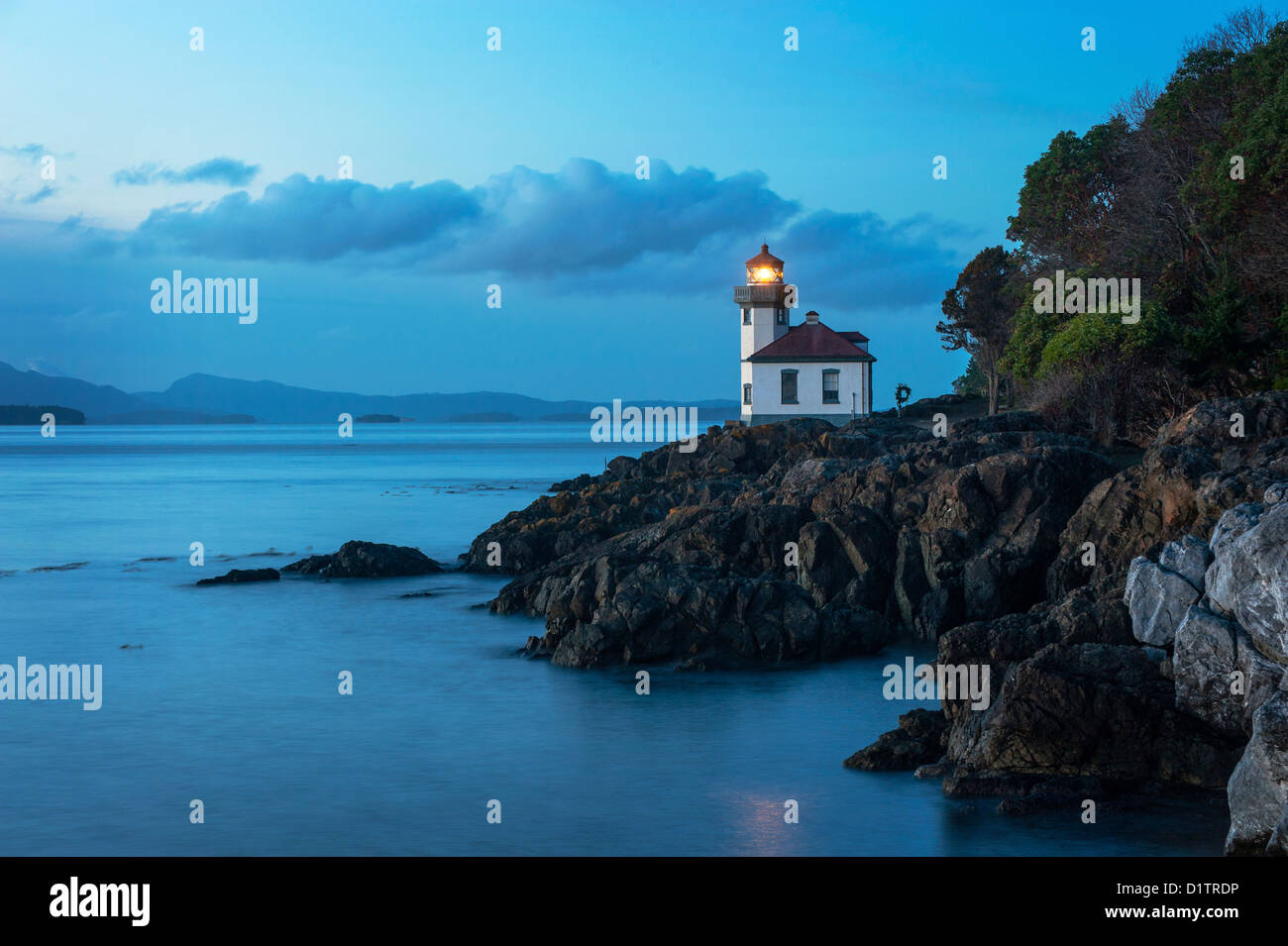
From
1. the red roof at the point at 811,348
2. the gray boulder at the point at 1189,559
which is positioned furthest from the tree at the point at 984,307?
the gray boulder at the point at 1189,559

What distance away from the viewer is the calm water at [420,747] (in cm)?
1145

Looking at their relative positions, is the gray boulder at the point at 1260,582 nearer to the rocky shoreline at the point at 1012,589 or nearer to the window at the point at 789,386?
the rocky shoreline at the point at 1012,589

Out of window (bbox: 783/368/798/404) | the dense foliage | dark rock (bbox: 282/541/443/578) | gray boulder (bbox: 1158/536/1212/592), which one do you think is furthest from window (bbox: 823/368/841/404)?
gray boulder (bbox: 1158/536/1212/592)

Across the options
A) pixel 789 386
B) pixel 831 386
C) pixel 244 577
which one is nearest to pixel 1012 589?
pixel 244 577

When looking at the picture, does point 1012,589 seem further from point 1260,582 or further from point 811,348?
point 811,348

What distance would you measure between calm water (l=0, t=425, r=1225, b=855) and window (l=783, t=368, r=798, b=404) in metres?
28.3

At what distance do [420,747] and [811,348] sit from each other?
41826 mm

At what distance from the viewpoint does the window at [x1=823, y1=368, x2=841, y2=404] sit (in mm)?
54219

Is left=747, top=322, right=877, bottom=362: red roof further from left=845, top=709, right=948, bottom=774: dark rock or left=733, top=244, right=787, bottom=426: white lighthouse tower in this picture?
left=845, top=709, right=948, bottom=774: dark rock

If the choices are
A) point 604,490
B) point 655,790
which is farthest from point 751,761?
point 604,490

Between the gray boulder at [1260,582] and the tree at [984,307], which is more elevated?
the tree at [984,307]

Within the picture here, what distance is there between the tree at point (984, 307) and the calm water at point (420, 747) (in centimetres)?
3917
